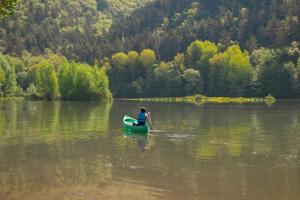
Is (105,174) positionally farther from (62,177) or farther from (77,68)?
(77,68)

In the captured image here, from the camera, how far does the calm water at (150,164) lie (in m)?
24.6

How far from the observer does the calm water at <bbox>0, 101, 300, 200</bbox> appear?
80.6ft

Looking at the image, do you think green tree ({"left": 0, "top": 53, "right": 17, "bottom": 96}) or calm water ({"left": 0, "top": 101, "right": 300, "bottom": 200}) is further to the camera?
green tree ({"left": 0, "top": 53, "right": 17, "bottom": 96})

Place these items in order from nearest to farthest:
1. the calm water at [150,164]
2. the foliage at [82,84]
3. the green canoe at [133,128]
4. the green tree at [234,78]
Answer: the calm water at [150,164] → the green canoe at [133,128] → the foliage at [82,84] → the green tree at [234,78]

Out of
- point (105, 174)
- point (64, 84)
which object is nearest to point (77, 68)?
point (64, 84)

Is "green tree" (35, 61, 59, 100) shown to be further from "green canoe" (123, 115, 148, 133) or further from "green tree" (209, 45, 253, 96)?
"green canoe" (123, 115, 148, 133)

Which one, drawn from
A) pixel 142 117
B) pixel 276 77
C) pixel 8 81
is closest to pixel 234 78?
pixel 276 77

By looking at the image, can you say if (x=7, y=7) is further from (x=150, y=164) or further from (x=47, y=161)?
(x=150, y=164)

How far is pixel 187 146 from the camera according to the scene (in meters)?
41.6

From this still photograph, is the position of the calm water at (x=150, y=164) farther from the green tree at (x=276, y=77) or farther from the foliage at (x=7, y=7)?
the green tree at (x=276, y=77)

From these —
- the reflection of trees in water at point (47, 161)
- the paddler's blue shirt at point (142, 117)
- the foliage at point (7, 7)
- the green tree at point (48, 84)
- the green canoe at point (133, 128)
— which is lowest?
the reflection of trees in water at point (47, 161)

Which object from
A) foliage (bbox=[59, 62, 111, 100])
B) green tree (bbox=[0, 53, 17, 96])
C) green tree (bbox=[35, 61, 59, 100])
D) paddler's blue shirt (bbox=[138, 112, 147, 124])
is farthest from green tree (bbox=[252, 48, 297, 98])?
paddler's blue shirt (bbox=[138, 112, 147, 124])

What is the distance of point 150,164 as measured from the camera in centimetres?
3231

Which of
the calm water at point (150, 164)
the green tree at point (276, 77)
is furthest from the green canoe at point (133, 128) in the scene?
the green tree at point (276, 77)
